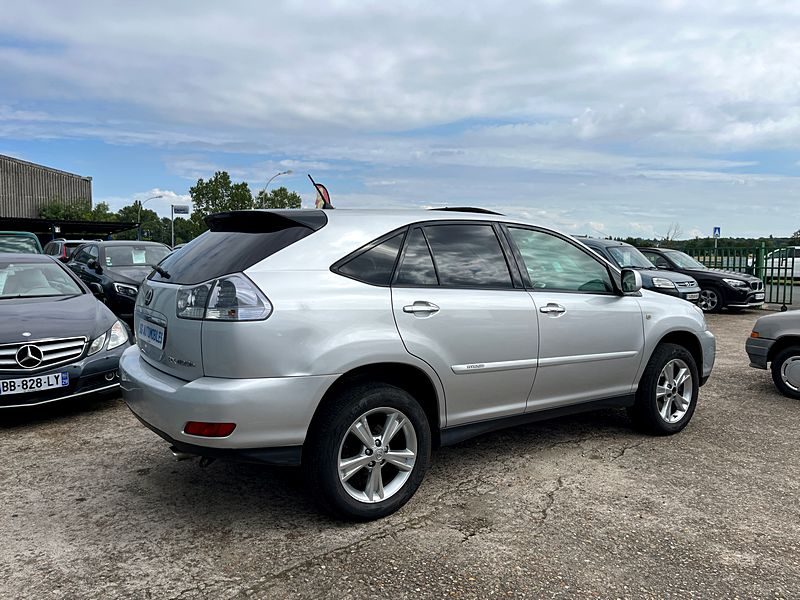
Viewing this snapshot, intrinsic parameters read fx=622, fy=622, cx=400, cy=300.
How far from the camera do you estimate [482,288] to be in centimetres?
375

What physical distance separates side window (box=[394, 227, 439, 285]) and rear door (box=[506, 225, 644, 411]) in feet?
2.41

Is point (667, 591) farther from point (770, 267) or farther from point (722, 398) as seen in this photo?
point (770, 267)

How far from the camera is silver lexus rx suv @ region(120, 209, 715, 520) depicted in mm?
2949

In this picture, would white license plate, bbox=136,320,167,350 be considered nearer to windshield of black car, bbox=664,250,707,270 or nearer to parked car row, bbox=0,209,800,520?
parked car row, bbox=0,209,800,520

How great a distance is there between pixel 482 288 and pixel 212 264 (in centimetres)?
156

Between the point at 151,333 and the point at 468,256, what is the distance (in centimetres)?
188

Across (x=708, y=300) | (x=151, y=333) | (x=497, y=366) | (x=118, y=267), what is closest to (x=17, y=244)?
(x=118, y=267)

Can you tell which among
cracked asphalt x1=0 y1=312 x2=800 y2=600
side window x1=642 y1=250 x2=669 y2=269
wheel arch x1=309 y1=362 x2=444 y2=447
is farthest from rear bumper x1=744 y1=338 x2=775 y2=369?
side window x1=642 y1=250 x2=669 y2=269

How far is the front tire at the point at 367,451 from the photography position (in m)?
3.10

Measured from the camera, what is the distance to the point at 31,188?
2057 inches

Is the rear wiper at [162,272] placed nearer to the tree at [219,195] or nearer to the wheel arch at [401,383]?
the wheel arch at [401,383]

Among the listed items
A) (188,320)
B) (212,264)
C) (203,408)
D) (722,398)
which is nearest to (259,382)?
(203,408)

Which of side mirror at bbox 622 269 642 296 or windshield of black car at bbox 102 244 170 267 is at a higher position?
windshield of black car at bbox 102 244 170 267

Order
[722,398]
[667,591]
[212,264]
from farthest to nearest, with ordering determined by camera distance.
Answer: [722,398], [212,264], [667,591]
